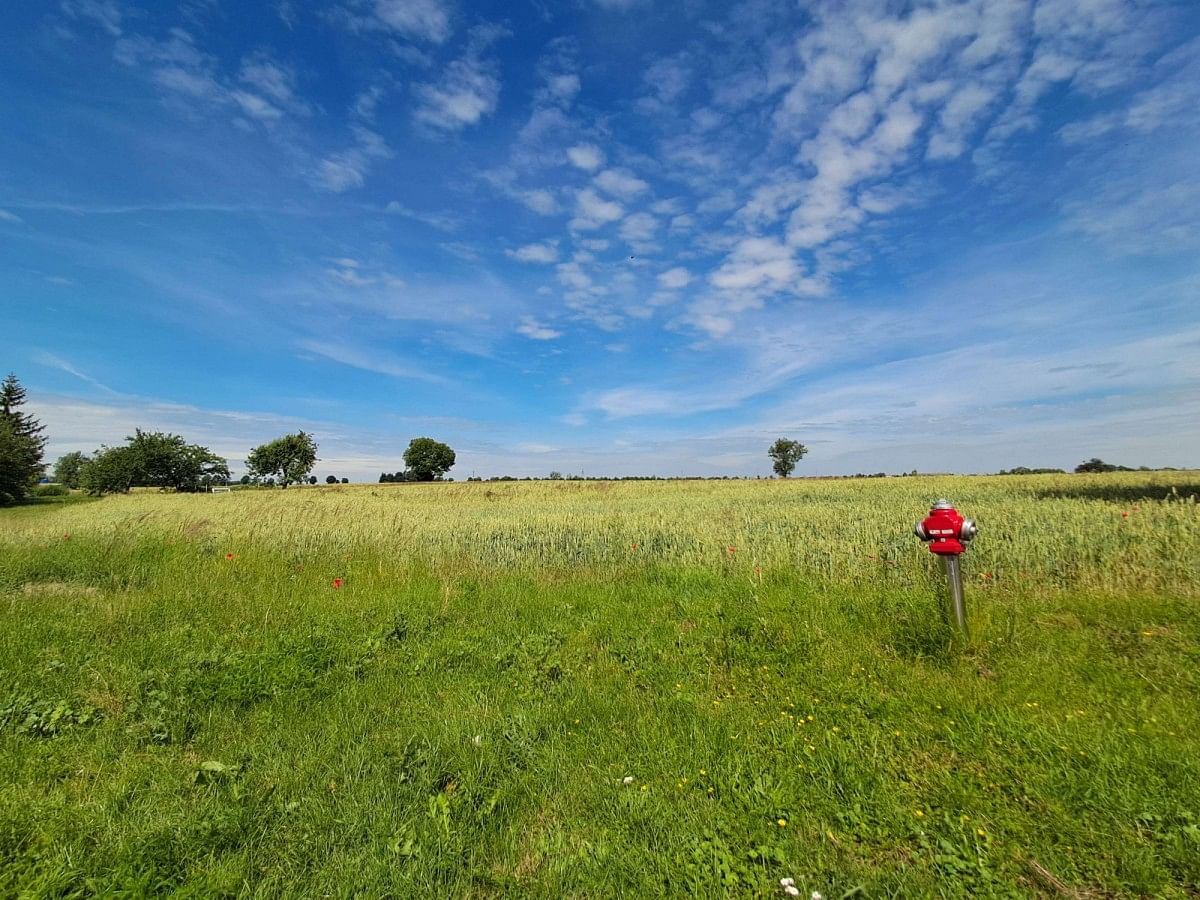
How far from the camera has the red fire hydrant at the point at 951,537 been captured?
4.96m

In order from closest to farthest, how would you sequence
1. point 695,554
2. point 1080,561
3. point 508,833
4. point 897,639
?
point 508,833 → point 897,639 → point 1080,561 → point 695,554

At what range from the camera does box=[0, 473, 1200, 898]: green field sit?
2.69m

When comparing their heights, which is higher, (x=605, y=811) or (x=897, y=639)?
(x=897, y=639)

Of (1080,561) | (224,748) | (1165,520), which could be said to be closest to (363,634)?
(224,748)

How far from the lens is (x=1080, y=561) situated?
8078 mm

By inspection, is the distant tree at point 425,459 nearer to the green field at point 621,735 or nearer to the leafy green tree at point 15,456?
the leafy green tree at point 15,456

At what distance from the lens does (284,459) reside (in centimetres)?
8912

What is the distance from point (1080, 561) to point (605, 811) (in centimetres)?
922

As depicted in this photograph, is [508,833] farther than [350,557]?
No

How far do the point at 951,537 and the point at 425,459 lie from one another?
100 m

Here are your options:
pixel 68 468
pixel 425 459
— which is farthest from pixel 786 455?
pixel 68 468

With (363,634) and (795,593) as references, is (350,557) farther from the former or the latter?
(795,593)

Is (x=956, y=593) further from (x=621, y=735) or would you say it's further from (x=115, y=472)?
(x=115, y=472)

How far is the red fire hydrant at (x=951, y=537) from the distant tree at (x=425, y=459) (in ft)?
323
